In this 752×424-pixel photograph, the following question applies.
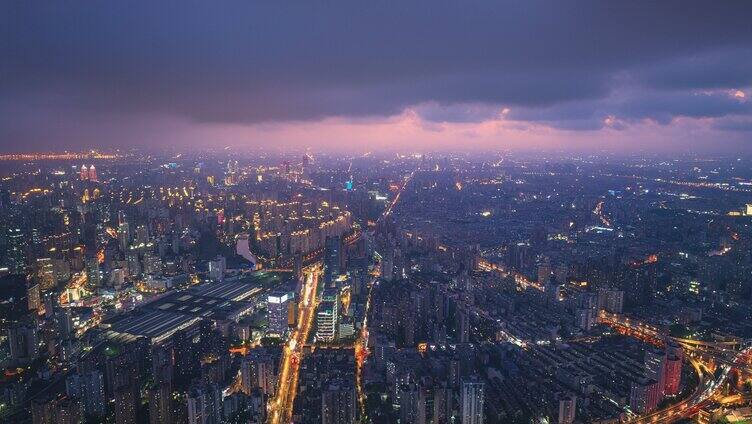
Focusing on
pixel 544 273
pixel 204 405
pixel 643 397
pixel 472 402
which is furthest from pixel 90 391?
pixel 544 273

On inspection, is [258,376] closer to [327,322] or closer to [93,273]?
[327,322]

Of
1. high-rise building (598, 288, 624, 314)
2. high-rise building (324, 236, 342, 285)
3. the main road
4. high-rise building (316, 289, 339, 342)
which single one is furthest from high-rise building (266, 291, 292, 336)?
high-rise building (598, 288, 624, 314)

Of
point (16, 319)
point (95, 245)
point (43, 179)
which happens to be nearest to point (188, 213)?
point (95, 245)

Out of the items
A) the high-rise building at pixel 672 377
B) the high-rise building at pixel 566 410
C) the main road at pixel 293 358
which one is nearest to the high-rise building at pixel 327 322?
the main road at pixel 293 358

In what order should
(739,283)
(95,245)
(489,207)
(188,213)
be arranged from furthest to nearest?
(489,207) < (188,213) < (95,245) < (739,283)

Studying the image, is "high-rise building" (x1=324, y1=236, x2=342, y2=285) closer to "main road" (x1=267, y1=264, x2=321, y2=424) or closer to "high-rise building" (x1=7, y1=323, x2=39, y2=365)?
"main road" (x1=267, y1=264, x2=321, y2=424)

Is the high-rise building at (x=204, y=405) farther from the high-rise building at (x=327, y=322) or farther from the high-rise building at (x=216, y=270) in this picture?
the high-rise building at (x=216, y=270)

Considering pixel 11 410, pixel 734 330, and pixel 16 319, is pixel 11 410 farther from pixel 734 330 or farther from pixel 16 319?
pixel 734 330

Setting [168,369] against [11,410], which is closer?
[11,410]
